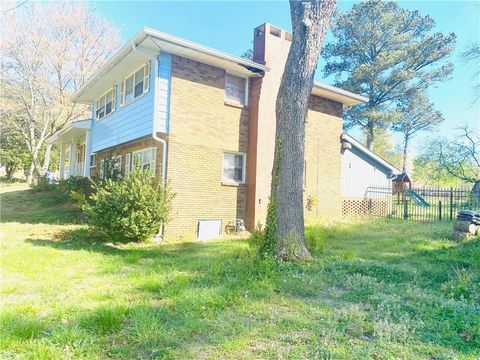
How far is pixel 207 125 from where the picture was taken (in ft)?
35.9

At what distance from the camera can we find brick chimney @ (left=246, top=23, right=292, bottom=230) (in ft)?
38.0

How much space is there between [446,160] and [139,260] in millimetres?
22141

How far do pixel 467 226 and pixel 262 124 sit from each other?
686cm

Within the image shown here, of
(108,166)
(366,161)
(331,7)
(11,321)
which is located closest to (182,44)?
(331,7)

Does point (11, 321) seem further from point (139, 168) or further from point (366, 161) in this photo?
point (366, 161)

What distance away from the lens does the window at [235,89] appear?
11.7 metres

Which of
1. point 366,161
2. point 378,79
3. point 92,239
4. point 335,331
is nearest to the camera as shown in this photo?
point 335,331

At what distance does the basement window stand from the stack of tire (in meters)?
7.69

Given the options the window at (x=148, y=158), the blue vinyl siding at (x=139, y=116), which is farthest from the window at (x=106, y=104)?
the window at (x=148, y=158)

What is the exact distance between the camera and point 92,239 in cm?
943

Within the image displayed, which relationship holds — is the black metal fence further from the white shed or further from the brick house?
the brick house

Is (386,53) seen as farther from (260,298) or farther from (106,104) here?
(260,298)

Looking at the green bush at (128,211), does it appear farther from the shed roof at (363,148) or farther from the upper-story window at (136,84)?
the shed roof at (363,148)

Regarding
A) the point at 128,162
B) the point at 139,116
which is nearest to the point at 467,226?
the point at 139,116
